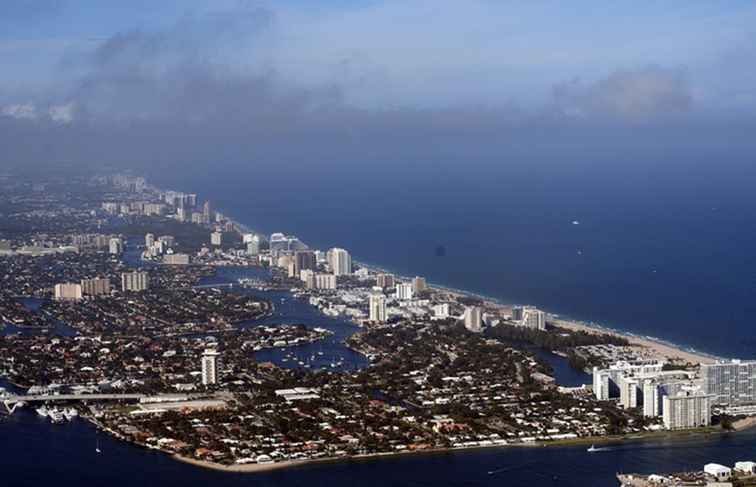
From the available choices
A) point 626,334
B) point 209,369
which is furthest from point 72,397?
point 626,334

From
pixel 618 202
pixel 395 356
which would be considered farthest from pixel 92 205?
pixel 395 356

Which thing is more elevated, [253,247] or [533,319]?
[253,247]

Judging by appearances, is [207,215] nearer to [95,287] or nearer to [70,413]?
[95,287]

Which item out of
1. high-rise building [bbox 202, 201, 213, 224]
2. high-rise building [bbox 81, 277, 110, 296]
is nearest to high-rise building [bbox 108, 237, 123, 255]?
high-rise building [bbox 81, 277, 110, 296]

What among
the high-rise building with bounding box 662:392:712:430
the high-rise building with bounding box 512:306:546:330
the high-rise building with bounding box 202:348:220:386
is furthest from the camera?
the high-rise building with bounding box 512:306:546:330

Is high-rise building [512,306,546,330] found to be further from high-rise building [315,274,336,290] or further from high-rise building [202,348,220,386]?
high-rise building [315,274,336,290]

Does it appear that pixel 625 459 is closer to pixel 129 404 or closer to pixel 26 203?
pixel 129 404
